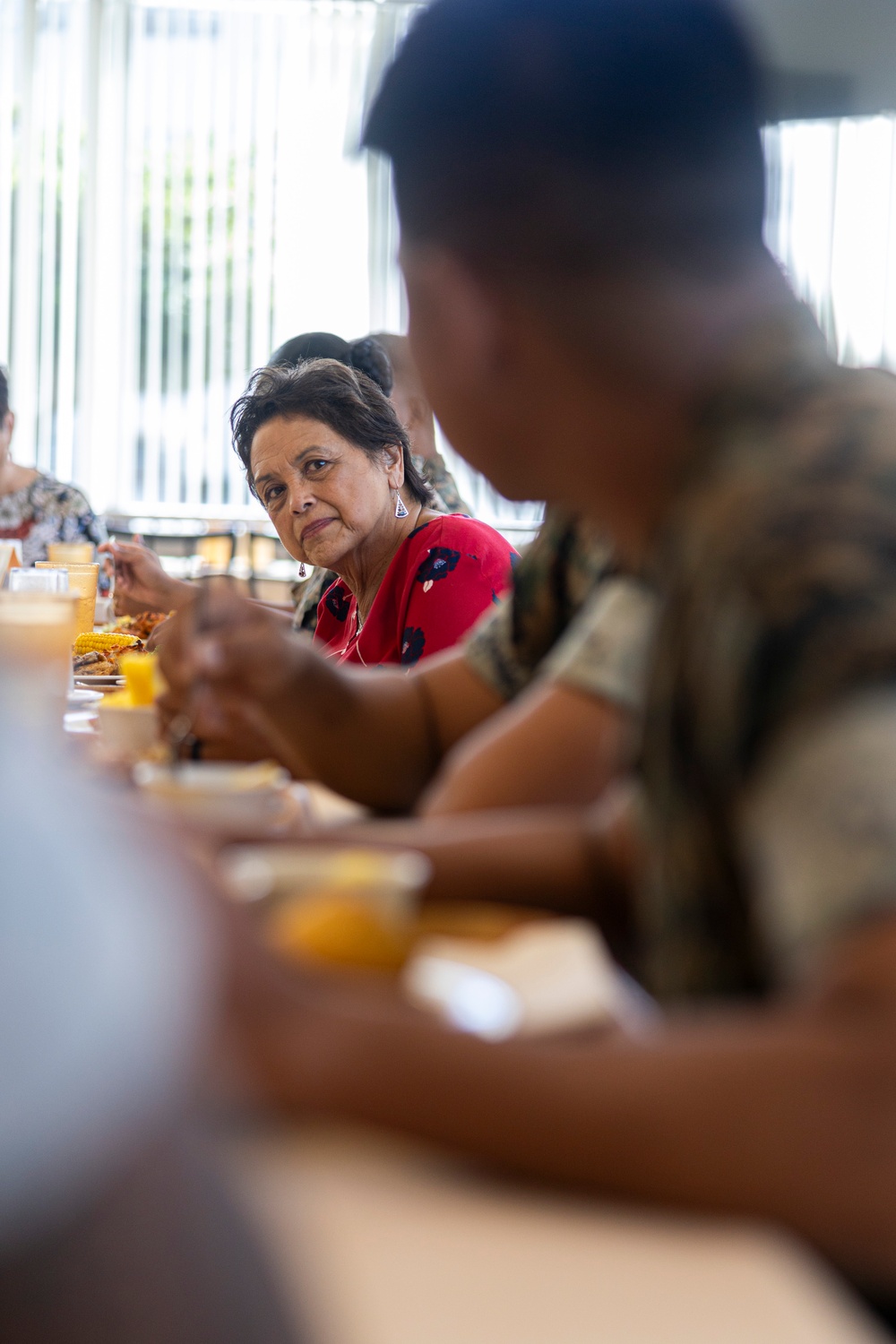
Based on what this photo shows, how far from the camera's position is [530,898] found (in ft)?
3.36

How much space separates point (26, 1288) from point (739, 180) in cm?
70

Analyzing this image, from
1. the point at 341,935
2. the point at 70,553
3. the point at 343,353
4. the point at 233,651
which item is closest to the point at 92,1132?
the point at 341,935

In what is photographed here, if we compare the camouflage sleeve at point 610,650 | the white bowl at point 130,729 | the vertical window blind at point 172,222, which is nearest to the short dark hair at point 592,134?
the camouflage sleeve at point 610,650

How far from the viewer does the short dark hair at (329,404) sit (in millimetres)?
2674

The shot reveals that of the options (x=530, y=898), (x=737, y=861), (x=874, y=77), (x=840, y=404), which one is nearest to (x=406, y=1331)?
(x=737, y=861)

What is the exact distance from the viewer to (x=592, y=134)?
0.78 metres

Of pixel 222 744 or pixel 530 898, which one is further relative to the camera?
pixel 222 744

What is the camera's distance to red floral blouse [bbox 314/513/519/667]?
243 centimetres

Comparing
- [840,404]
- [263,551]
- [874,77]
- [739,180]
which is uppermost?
[874,77]

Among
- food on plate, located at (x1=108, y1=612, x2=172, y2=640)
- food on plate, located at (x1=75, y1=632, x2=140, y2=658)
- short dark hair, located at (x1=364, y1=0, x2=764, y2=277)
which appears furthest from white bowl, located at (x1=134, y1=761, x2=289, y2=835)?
food on plate, located at (x1=108, y1=612, x2=172, y2=640)

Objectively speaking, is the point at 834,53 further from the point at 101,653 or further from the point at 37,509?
the point at 101,653

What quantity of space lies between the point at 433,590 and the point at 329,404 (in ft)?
1.59

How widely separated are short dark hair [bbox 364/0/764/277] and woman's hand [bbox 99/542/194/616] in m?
2.23

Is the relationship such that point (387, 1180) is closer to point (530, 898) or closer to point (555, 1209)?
point (555, 1209)
